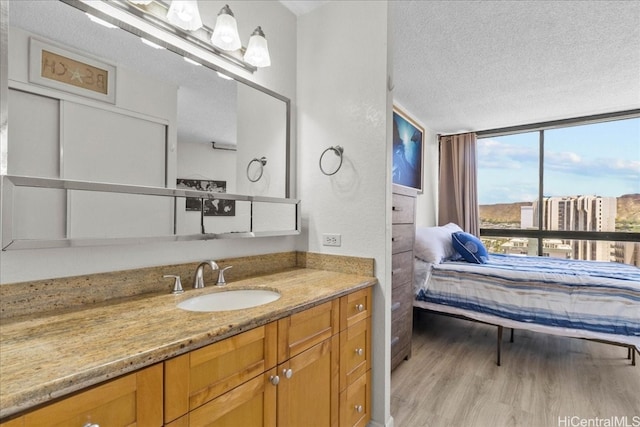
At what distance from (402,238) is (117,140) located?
1.97 metres

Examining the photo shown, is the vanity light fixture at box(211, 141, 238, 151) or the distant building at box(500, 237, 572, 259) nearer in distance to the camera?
the vanity light fixture at box(211, 141, 238, 151)

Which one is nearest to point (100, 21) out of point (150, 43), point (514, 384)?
point (150, 43)

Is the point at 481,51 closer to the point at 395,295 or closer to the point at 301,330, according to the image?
the point at 395,295

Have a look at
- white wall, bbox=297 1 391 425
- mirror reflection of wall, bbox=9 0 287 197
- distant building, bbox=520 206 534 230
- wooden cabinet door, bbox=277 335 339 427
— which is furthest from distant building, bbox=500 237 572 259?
wooden cabinet door, bbox=277 335 339 427

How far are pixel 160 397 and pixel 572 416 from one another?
242cm

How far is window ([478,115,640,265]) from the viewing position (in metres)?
3.81

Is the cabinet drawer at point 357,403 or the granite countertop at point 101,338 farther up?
the granite countertop at point 101,338

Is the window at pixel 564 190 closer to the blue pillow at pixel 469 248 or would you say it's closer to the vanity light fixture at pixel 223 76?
the blue pillow at pixel 469 248

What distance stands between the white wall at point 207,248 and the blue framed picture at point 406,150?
6.00 ft

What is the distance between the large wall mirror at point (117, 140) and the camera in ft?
3.42

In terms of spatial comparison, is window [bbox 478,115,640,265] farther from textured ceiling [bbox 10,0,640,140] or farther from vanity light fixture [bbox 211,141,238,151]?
vanity light fixture [bbox 211,141,238,151]

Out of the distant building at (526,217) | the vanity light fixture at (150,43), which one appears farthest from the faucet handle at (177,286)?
the distant building at (526,217)

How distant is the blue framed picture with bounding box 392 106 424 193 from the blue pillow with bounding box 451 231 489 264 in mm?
665

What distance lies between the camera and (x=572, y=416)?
194 cm
